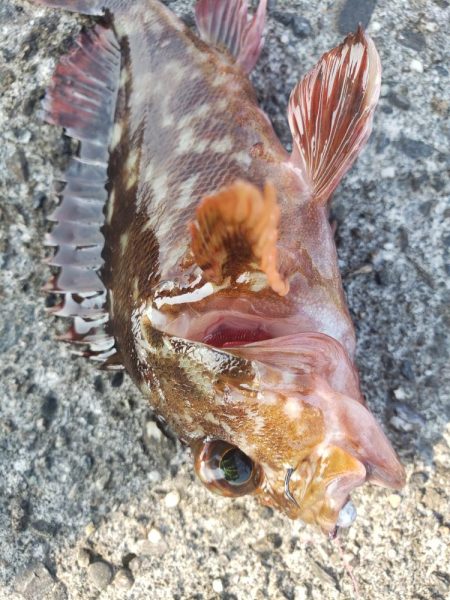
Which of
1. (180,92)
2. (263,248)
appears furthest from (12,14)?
(263,248)

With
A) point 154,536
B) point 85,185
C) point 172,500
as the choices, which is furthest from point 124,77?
point 154,536

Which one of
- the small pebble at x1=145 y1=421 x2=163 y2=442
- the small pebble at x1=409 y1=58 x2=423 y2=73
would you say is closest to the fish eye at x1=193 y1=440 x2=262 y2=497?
the small pebble at x1=145 y1=421 x2=163 y2=442

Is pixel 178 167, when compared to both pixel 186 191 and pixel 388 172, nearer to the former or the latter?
pixel 186 191

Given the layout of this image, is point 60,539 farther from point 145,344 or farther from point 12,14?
point 12,14

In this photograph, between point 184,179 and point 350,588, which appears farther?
point 350,588

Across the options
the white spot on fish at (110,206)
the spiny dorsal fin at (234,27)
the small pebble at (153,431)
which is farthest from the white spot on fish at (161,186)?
the small pebble at (153,431)

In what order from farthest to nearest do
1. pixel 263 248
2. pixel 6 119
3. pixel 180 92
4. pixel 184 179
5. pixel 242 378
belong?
pixel 6 119 → pixel 180 92 → pixel 184 179 → pixel 242 378 → pixel 263 248

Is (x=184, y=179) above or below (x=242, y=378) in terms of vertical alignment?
above
